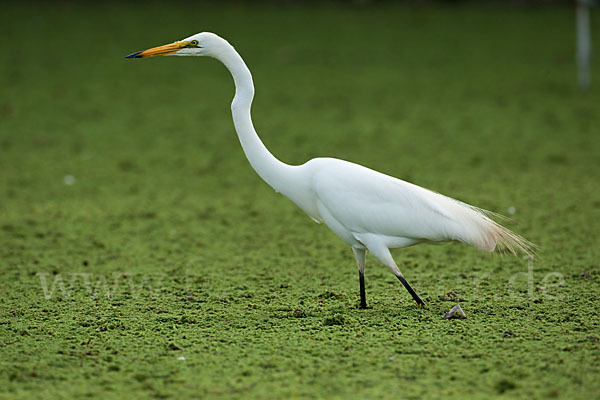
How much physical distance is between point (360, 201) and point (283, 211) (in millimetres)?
1846

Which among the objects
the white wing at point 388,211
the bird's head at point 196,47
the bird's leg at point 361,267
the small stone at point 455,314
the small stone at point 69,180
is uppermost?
the bird's head at point 196,47

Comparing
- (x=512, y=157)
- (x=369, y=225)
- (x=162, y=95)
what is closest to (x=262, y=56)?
(x=162, y=95)

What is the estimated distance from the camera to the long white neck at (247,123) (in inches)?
113

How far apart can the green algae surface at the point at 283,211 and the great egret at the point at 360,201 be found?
0.30 meters

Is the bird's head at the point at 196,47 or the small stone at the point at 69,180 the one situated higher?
the bird's head at the point at 196,47

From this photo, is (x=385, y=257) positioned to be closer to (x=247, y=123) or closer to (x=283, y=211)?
(x=247, y=123)

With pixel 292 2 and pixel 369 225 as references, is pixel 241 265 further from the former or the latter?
pixel 292 2

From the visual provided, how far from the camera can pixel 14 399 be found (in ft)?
7.28

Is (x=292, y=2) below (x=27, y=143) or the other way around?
the other way around

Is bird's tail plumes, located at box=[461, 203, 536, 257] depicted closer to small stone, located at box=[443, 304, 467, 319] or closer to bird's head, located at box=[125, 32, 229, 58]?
small stone, located at box=[443, 304, 467, 319]

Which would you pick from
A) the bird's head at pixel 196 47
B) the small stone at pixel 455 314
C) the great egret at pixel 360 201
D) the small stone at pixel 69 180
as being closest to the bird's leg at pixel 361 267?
the great egret at pixel 360 201

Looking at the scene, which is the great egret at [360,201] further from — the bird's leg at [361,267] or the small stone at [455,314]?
the small stone at [455,314]

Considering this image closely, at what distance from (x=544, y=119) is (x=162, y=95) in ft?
12.2

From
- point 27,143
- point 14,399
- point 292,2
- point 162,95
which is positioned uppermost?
point 292,2
